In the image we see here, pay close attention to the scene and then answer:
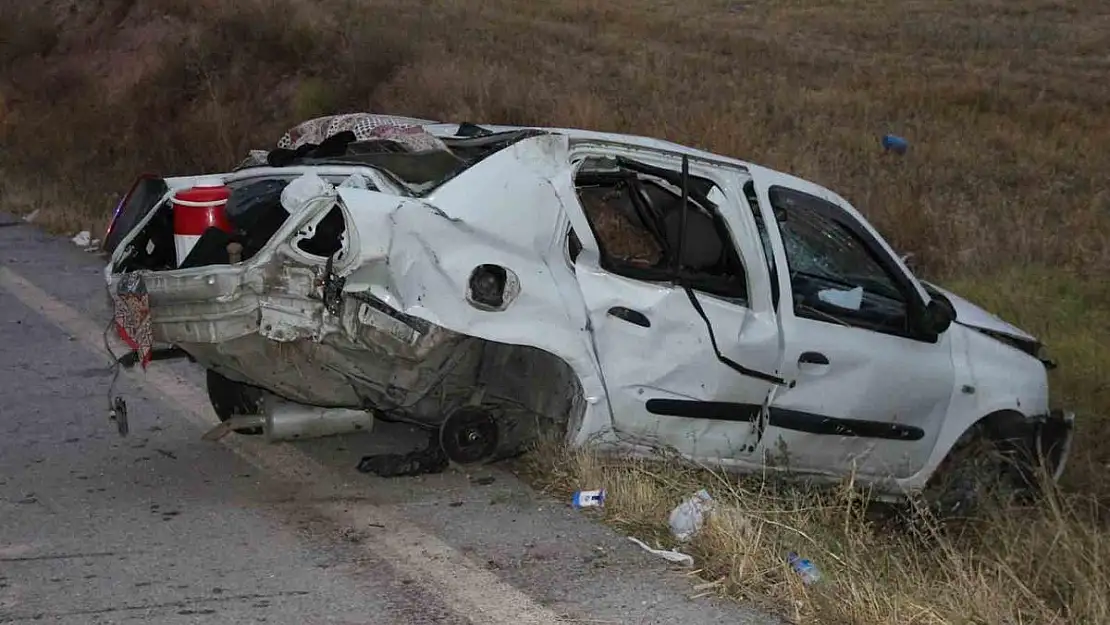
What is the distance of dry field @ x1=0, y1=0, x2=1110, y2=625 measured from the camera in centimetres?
499

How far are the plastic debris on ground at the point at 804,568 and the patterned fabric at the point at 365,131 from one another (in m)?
2.46

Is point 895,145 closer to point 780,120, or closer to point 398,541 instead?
point 780,120

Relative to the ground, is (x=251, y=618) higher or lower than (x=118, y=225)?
lower

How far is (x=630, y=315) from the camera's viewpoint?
5.71 m

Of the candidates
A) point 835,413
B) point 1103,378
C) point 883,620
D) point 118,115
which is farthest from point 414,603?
point 118,115

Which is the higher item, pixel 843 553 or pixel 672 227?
pixel 672 227

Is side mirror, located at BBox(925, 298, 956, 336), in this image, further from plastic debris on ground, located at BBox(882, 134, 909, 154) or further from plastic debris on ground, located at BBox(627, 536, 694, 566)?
plastic debris on ground, located at BBox(882, 134, 909, 154)

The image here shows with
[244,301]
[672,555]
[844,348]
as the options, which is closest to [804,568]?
[672,555]

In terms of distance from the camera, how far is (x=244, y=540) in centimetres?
524

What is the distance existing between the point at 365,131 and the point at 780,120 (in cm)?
1152

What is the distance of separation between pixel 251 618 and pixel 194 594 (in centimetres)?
33

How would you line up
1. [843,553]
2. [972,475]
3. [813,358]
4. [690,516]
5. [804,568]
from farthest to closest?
[972,475] → [813,358] → [690,516] → [843,553] → [804,568]

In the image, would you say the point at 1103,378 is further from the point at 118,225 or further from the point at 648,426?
the point at 118,225

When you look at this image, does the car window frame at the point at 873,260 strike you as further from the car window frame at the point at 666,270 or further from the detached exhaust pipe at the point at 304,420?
the detached exhaust pipe at the point at 304,420
